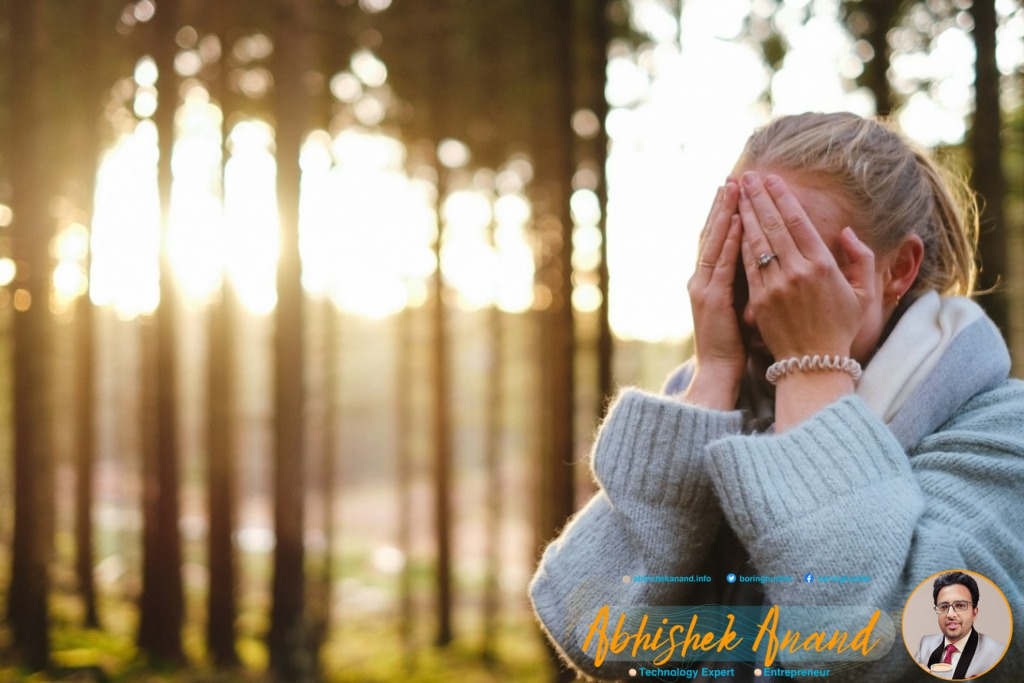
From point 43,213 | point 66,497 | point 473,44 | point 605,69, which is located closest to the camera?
point 43,213

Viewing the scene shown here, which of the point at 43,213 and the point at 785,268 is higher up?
the point at 43,213

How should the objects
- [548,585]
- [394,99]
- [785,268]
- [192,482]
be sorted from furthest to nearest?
[192,482] < [394,99] < [548,585] < [785,268]

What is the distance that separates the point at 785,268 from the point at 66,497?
79.7 feet

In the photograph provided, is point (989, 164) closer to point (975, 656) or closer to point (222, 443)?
point (975, 656)

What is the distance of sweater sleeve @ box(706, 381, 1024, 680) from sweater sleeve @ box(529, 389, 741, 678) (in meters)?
0.12


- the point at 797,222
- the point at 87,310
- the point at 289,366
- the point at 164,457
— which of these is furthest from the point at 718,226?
the point at 87,310

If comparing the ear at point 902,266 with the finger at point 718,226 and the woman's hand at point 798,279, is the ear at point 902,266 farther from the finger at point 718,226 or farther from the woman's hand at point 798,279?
the finger at point 718,226

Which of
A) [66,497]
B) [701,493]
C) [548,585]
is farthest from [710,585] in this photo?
[66,497]

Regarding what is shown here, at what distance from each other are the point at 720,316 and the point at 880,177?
445 millimetres

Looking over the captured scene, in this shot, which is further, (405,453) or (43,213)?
(405,453)

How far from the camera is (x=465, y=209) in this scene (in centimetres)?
1171

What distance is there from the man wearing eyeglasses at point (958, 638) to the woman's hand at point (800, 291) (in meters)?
0.38

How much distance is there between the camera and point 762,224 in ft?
4.99

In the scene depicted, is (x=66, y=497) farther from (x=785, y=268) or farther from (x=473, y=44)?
(x=785, y=268)
